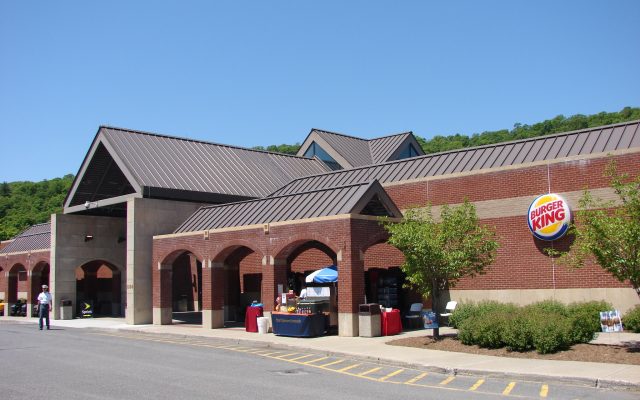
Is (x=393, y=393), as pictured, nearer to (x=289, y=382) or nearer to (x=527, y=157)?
(x=289, y=382)

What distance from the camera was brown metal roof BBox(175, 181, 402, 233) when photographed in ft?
83.4

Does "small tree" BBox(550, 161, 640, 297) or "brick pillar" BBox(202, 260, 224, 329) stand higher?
"small tree" BBox(550, 161, 640, 297)

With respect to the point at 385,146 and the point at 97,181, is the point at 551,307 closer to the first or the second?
the point at 97,181

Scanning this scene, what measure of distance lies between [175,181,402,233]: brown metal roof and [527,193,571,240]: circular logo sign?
17.6 ft

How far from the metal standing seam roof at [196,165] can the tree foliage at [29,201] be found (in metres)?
49.6

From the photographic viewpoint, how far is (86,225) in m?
41.2

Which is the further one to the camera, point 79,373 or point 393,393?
point 79,373

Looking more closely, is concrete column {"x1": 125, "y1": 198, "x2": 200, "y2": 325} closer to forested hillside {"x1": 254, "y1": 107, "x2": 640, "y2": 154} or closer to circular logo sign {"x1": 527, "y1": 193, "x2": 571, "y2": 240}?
circular logo sign {"x1": 527, "y1": 193, "x2": 571, "y2": 240}

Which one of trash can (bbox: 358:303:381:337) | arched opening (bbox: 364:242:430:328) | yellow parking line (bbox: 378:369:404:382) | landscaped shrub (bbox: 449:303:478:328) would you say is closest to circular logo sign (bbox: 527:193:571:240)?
landscaped shrub (bbox: 449:303:478:328)

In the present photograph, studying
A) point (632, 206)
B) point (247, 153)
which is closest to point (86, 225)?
point (247, 153)

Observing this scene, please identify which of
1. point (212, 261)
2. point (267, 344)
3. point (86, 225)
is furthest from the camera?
point (86, 225)

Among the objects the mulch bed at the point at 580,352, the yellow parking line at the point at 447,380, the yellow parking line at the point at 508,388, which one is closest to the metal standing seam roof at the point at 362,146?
the mulch bed at the point at 580,352

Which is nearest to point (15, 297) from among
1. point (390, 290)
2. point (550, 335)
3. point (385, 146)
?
point (385, 146)

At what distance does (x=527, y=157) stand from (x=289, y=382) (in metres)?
17.6
